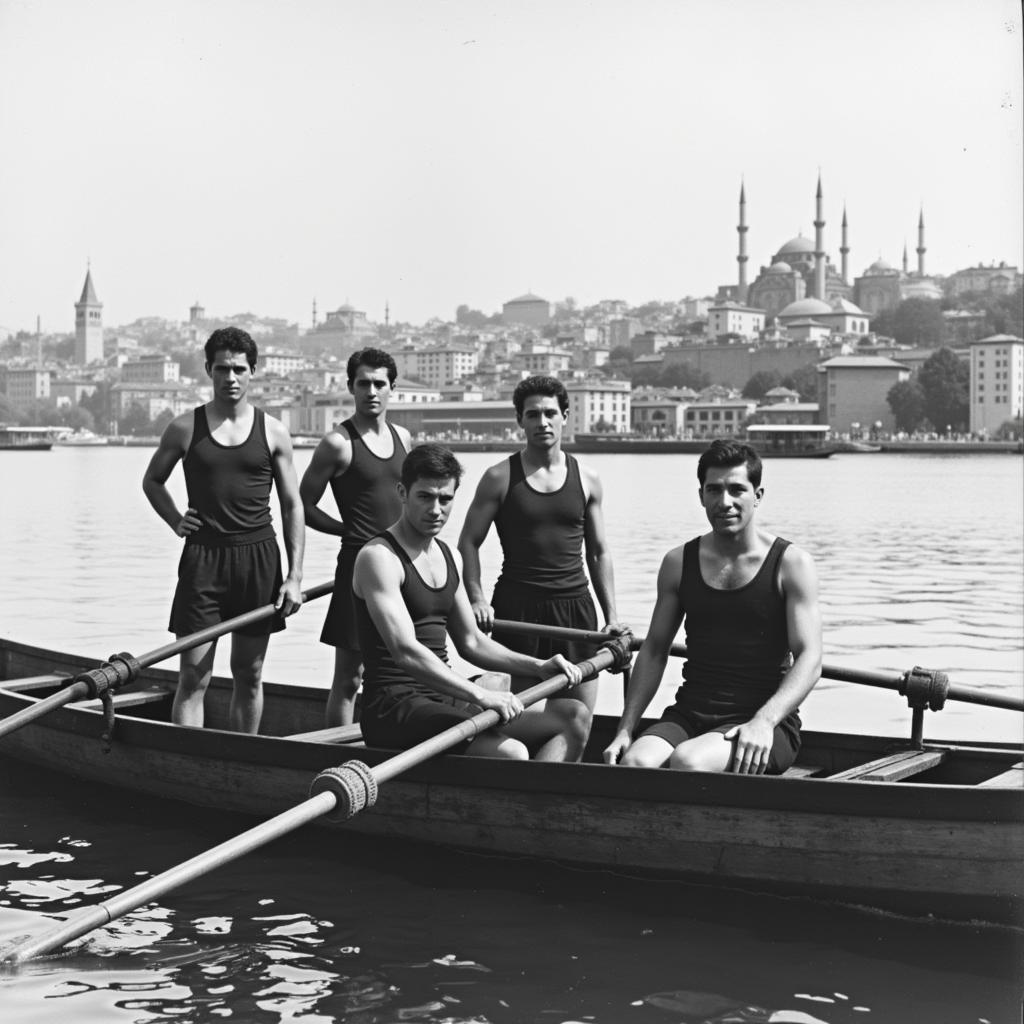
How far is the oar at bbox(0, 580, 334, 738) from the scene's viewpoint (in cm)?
677

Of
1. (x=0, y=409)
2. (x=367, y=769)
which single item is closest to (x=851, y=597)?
(x=367, y=769)

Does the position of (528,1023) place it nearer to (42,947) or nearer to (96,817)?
(42,947)

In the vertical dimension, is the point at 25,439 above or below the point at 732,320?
below

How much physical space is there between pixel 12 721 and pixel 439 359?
168m

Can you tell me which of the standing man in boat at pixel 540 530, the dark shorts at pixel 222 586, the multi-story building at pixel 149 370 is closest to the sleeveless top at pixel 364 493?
the dark shorts at pixel 222 586

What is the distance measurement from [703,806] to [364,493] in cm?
231

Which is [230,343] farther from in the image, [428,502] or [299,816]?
[299,816]

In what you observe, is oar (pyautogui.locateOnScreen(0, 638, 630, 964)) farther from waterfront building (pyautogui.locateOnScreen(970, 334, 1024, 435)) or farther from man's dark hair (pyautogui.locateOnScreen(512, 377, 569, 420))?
waterfront building (pyautogui.locateOnScreen(970, 334, 1024, 435))

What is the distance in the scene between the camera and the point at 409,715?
5.81 m

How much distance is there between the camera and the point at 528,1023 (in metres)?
4.85

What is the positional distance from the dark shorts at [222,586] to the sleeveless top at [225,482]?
2.4 inches

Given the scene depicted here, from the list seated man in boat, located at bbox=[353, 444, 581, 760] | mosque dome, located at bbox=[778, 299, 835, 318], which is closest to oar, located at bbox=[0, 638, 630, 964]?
seated man in boat, located at bbox=[353, 444, 581, 760]

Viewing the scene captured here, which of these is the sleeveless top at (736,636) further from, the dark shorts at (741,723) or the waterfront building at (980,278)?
the waterfront building at (980,278)

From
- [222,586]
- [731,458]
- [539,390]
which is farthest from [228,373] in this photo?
[731,458]
